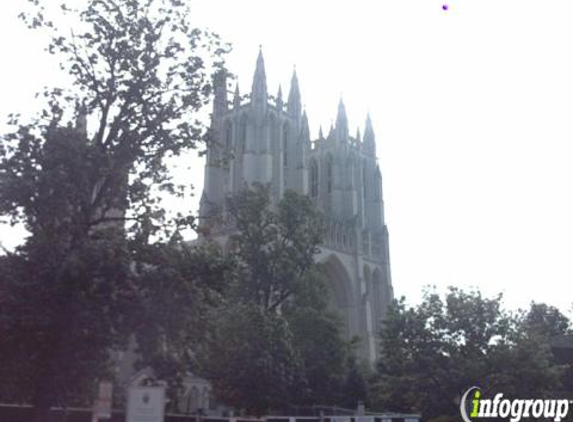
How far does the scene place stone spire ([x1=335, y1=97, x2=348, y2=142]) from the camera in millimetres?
71250

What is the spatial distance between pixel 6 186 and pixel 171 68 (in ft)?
21.9

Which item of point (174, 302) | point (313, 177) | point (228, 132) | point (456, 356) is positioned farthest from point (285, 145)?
point (174, 302)

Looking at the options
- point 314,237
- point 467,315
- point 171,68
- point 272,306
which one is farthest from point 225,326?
point 171,68

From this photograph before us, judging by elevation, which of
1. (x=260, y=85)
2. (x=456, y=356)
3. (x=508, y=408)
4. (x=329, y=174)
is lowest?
(x=508, y=408)

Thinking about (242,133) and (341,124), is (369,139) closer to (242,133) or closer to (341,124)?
(341,124)

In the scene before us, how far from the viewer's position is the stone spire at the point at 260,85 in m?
60.8

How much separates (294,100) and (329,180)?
10.1 metres

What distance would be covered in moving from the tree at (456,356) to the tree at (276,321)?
4683mm

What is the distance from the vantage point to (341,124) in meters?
72.2

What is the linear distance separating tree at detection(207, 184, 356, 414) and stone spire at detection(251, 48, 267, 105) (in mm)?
25519

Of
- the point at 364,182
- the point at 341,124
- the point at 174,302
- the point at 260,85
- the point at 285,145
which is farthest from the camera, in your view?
the point at 364,182

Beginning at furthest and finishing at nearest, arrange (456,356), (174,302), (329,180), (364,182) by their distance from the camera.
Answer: (364,182)
(329,180)
(456,356)
(174,302)

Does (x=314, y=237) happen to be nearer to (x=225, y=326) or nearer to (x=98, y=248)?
(x=225, y=326)

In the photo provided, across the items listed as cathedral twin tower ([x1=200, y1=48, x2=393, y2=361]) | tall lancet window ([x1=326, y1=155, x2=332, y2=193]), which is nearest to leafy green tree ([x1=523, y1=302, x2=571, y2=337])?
cathedral twin tower ([x1=200, y1=48, x2=393, y2=361])
